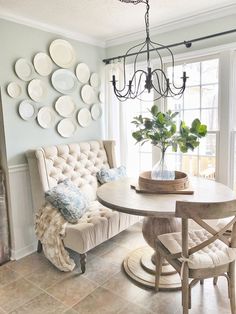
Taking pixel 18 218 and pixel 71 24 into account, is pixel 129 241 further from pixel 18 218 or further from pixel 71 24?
pixel 71 24

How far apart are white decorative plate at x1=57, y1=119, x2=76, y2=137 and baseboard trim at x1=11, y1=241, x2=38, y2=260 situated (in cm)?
133

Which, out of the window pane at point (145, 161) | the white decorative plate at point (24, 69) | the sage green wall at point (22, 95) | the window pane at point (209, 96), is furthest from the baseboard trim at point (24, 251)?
the window pane at point (209, 96)

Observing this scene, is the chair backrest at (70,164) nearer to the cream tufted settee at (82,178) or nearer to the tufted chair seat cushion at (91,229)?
the cream tufted settee at (82,178)

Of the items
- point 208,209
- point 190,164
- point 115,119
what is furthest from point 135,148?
point 208,209

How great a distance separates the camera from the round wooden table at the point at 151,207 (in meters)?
1.80

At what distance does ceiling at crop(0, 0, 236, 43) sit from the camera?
8.01ft

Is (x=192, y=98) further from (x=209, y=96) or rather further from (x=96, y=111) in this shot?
(x=96, y=111)

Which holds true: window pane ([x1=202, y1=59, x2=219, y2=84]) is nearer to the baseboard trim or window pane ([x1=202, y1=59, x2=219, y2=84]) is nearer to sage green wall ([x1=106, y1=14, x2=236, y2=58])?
sage green wall ([x1=106, y1=14, x2=236, y2=58])

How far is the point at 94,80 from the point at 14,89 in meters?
1.21

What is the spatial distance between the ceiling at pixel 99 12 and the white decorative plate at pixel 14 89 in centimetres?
66

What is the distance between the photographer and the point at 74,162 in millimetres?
3096

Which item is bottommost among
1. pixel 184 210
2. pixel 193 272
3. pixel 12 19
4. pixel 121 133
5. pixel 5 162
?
pixel 193 272

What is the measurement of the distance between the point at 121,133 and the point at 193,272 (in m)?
2.31

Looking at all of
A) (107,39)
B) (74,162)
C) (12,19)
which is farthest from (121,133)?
(12,19)
